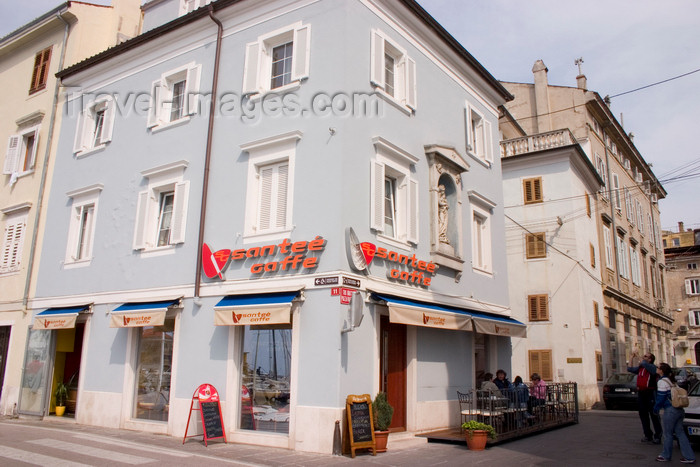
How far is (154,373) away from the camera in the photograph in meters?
14.0

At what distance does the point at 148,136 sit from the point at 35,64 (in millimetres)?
8012

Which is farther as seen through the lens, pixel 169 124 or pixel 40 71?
pixel 40 71

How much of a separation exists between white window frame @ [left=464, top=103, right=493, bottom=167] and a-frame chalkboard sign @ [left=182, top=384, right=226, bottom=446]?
10.4 m

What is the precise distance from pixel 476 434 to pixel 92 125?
1464 cm

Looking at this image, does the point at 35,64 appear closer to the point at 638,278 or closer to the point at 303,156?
Result: the point at 303,156

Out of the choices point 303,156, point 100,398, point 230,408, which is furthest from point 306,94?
point 100,398

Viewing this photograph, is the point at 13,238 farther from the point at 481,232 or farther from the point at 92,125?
the point at 481,232

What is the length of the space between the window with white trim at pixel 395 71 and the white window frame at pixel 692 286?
172 ft

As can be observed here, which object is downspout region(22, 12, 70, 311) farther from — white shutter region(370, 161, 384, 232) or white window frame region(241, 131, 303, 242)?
white shutter region(370, 161, 384, 232)

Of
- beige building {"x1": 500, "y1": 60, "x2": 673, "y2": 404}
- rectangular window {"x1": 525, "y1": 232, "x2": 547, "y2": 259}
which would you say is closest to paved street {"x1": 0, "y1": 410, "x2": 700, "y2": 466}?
beige building {"x1": 500, "y1": 60, "x2": 673, "y2": 404}

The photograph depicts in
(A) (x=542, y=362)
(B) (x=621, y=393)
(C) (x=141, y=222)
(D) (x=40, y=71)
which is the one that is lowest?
(B) (x=621, y=393)

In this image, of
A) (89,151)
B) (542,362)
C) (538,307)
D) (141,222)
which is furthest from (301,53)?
(542,362)

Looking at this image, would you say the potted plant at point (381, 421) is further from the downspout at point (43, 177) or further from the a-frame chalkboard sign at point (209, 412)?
the downspout at point (43, 177)
